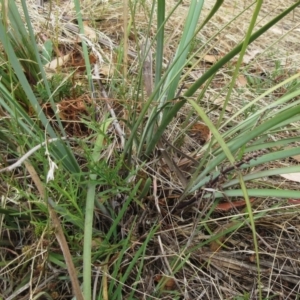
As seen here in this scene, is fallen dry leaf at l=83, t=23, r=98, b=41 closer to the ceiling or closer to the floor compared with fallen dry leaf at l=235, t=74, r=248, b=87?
closer to the ceiling

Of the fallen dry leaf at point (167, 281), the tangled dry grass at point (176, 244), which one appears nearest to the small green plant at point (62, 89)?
the tangled dry grass at point (176, 244)

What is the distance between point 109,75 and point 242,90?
0.42 meters

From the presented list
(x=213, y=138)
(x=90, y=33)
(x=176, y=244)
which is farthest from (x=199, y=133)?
(x=90, y=33)

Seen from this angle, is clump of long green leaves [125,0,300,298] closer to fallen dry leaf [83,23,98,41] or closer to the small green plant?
the small green plant

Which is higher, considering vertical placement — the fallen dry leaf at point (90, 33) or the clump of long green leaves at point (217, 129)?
the clump of long green leaves at point (217, 129)

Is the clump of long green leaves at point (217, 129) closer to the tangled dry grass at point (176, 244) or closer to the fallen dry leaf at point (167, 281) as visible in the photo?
the tangled dry grass at point (176, 244)

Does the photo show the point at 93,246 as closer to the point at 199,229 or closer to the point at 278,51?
the point at 199,229

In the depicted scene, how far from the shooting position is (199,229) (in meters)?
1.01

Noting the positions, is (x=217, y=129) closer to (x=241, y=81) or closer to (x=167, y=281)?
(x=167, y=281)

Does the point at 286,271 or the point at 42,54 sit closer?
the point at 286,271

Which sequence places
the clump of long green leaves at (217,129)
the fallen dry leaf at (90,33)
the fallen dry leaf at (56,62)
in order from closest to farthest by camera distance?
1. the clump of long green leaves at (217,129)
2. the fallen dry leaf at (56,62)
3. the fallen dry leaf at (90,33)

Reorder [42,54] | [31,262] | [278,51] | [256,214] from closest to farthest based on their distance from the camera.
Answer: [31,262]
[256,214]
[42,54]
[278,51]

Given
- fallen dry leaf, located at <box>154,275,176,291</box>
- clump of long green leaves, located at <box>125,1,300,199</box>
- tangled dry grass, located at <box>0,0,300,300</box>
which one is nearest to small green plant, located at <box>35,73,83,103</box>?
tangled dry grass, located at <box>0,0,300,300</box>

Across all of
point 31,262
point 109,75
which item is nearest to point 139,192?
point 31,262
